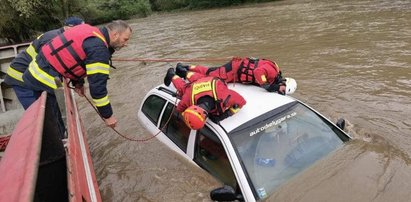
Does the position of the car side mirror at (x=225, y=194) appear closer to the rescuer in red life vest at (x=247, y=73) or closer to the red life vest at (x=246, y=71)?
the rescuer in red life vest at (x=247, y=73)

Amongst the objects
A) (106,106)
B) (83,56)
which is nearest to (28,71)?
(83,56)

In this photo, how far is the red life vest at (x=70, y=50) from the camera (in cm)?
450

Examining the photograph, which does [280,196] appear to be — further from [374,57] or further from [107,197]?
→ [374,57]

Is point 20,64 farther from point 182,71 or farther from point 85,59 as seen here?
point 182,71

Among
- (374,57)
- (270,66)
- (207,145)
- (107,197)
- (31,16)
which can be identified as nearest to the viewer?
(207,145)

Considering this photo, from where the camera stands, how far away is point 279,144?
385 cm

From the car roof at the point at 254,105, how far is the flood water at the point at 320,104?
26.4 inches

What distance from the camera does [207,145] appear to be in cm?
409

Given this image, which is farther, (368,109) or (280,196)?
(368,109)

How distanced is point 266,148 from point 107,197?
7.38 ft

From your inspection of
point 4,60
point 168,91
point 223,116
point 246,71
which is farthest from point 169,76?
point 4,60

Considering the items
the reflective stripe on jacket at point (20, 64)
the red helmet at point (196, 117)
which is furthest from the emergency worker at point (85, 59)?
the red helmet at point (196, 117)

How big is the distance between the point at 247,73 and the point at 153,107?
1.38 meters

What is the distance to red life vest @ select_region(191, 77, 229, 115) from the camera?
3.93 metres
